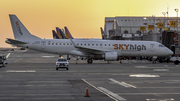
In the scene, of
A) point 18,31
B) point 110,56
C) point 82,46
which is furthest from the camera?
point 18,31

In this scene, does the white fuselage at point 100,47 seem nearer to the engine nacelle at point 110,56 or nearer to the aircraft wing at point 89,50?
the aircraft wing at point 89,50

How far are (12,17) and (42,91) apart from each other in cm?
3358

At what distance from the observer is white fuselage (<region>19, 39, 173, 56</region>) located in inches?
1948

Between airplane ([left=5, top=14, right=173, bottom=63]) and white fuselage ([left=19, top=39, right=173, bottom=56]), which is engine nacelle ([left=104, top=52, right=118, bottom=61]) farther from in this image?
white fuselage ([left=19, top=39, right=173, bottom=56])

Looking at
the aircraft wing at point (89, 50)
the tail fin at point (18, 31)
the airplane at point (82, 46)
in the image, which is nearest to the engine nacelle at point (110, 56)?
the airplane at point (82, 46)

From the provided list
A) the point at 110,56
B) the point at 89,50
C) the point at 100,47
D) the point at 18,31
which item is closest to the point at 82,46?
the point at 89,50

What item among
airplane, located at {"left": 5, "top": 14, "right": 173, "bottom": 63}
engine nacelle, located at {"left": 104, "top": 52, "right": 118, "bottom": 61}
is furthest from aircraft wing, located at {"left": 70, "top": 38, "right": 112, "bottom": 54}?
engine nacelle, located at {"left": 104, "top": 52, "right": 118, "bottom": 61}

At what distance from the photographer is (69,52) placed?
49719 mm

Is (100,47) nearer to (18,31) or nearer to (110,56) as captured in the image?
(110,56)

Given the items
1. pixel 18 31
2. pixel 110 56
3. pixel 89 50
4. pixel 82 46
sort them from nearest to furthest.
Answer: pixel 110 56
pixel 89 50
pixel 82 46
pixel 18 31

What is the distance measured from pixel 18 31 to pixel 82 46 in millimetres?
11449

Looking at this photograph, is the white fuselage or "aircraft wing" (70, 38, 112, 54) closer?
"aircraft wing" (70, 38, 112, 54)

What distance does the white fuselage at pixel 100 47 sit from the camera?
49.5m

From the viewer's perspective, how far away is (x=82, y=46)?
49.9 meters
